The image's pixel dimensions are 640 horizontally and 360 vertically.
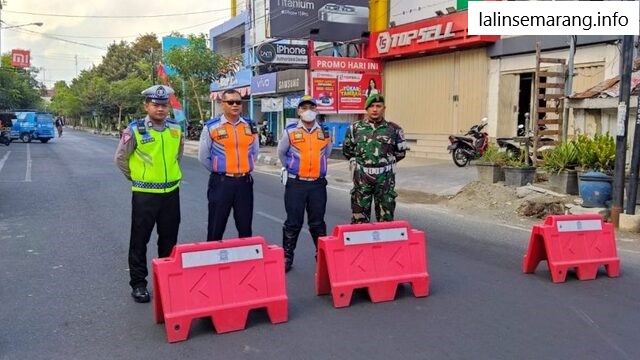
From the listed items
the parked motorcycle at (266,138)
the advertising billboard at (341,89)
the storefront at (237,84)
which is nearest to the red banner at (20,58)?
the storefront at (237,84)

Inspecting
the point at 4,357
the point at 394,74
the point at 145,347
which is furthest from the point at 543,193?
the point at 394,74

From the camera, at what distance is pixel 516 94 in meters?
17.1

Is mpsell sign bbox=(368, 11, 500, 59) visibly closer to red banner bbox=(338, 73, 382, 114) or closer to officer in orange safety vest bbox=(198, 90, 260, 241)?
red banner bbox=(338, 73, 382, 114)

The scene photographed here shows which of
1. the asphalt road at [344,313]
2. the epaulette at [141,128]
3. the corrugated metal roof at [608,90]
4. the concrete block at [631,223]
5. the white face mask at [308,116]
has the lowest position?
the asphalt road at [344,313]

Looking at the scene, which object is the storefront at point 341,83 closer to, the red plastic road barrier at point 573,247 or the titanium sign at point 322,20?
the titanium sign at point 322,20

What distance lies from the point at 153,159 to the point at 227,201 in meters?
0.87

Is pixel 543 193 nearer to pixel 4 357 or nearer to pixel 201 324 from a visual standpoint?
pixel 201 324

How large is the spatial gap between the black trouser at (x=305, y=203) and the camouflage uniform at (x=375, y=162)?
0.36 meters

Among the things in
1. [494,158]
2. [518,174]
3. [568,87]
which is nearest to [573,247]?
[518,174]

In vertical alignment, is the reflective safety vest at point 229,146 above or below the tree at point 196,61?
below

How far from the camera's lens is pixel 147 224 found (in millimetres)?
4910

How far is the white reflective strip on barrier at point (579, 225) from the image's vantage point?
226 inches

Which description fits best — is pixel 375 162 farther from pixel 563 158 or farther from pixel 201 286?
pixel 563 158

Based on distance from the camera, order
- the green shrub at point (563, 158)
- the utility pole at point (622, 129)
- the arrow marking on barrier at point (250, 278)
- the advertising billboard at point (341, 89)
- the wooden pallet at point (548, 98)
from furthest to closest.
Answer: the advertising billboard at point (341, 89)
the wooden pallet at point (548, 98)
the green shrub at point (563, 158)
the utility pole at point (622, 129)
the arrow marking on barrier at point (250, 278)
